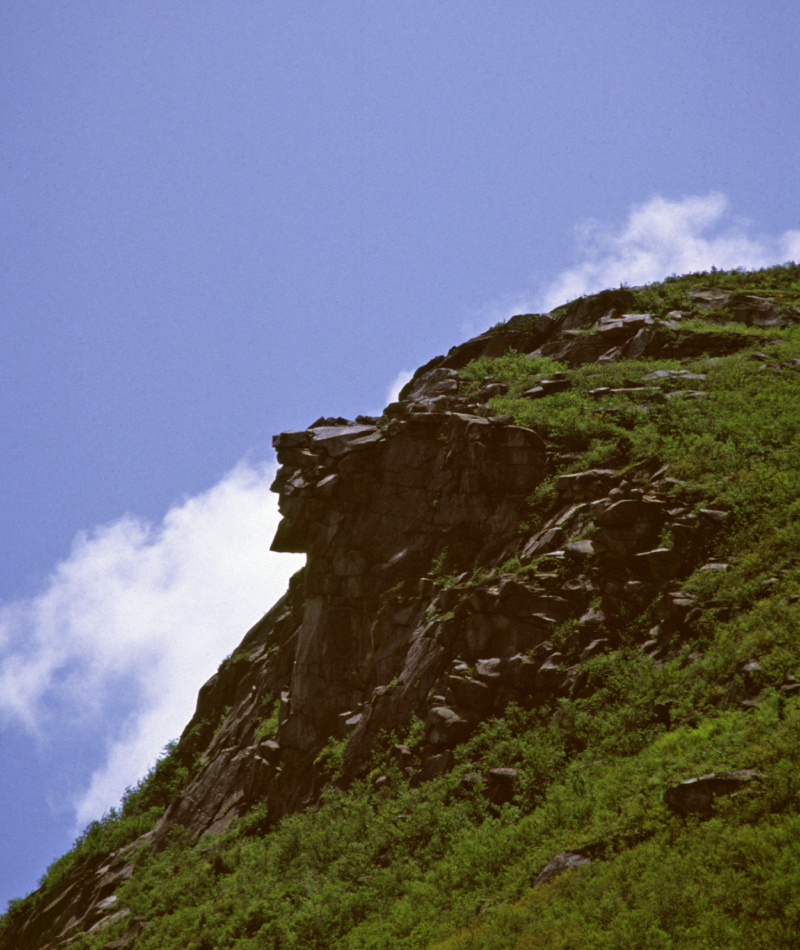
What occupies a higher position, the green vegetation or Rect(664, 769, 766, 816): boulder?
the green vegetation

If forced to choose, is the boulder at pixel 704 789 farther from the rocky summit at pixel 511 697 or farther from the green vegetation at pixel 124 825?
the green vegetation at pixel 124 825

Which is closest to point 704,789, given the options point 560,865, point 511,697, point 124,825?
point 560,865

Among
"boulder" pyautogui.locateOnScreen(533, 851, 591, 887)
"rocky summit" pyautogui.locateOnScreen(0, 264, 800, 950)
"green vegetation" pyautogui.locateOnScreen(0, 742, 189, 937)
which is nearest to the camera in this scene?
"rocky summit" pyautogui.locateOnScreen(0, 264, 800, 950)

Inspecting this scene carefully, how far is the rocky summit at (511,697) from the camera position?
12.9 meters

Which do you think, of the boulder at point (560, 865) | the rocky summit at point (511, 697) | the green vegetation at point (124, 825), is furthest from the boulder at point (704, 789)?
the green vegetation at point (124, 825)

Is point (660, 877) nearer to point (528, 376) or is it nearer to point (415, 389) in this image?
point (528, 376)

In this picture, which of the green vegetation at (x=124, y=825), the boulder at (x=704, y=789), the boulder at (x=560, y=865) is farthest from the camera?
the green vegetation at (x=124, y=825)

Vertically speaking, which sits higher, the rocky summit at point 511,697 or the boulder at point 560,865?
the rocky summit at point 511,697

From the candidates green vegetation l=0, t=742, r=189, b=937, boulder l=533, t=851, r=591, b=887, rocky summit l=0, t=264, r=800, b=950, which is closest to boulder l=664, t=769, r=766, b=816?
rocky summit l=0, t=264, r=800, b=950

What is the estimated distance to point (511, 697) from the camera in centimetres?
1959

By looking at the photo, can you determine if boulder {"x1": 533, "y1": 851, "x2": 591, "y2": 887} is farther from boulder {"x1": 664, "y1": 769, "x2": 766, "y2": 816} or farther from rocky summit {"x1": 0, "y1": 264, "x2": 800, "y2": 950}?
boulder {"x1": 664, "y1": 769, "x2": 766, "y2": 816}

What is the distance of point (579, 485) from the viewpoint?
2366 centimetres

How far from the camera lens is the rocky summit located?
1295 cm

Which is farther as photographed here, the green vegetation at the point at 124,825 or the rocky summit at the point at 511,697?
the green vegetation at the point at 124,825
